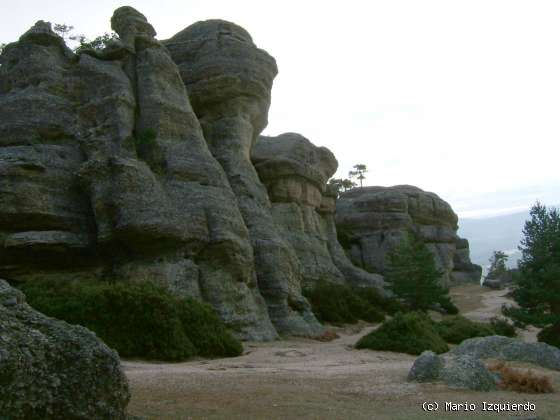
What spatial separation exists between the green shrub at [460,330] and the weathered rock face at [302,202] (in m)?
11.3

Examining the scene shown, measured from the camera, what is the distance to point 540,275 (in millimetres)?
22344

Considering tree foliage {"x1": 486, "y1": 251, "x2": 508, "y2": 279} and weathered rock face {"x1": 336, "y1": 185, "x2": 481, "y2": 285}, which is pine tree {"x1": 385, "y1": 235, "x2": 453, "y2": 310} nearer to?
weathered rock face {"x1": 336, "y1": 185, "x2": 481, "y2": 285}

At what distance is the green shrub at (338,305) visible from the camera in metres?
32.1

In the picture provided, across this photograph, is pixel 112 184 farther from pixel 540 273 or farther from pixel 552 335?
pixel 552 335

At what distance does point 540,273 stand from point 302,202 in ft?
66.9

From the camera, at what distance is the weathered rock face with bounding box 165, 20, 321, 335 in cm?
2880

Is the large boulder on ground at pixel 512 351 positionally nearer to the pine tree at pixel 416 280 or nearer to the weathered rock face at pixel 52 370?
the weathered rock face at pixel 52 370

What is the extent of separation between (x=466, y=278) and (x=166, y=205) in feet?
160

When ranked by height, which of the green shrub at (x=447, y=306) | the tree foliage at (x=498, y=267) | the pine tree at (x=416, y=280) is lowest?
the green shrub at (x=447, y=306)

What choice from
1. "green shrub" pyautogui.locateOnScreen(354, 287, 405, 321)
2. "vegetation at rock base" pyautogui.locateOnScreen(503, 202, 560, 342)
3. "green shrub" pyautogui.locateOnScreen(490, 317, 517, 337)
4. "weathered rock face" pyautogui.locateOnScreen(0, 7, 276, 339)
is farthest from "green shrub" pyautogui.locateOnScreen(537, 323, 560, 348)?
"green shrub" pyautogui.locateOnScreen(354, 287, 405, 321)

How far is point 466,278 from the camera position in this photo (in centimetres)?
6406

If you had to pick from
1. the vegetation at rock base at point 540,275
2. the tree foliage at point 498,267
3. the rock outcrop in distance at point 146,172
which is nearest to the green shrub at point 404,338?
the vegetation at rock base at point 540,275

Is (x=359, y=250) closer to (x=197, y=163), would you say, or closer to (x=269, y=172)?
(x=269, y=172)

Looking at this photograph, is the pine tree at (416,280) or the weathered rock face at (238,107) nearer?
the weathered rock face at (238,107)
